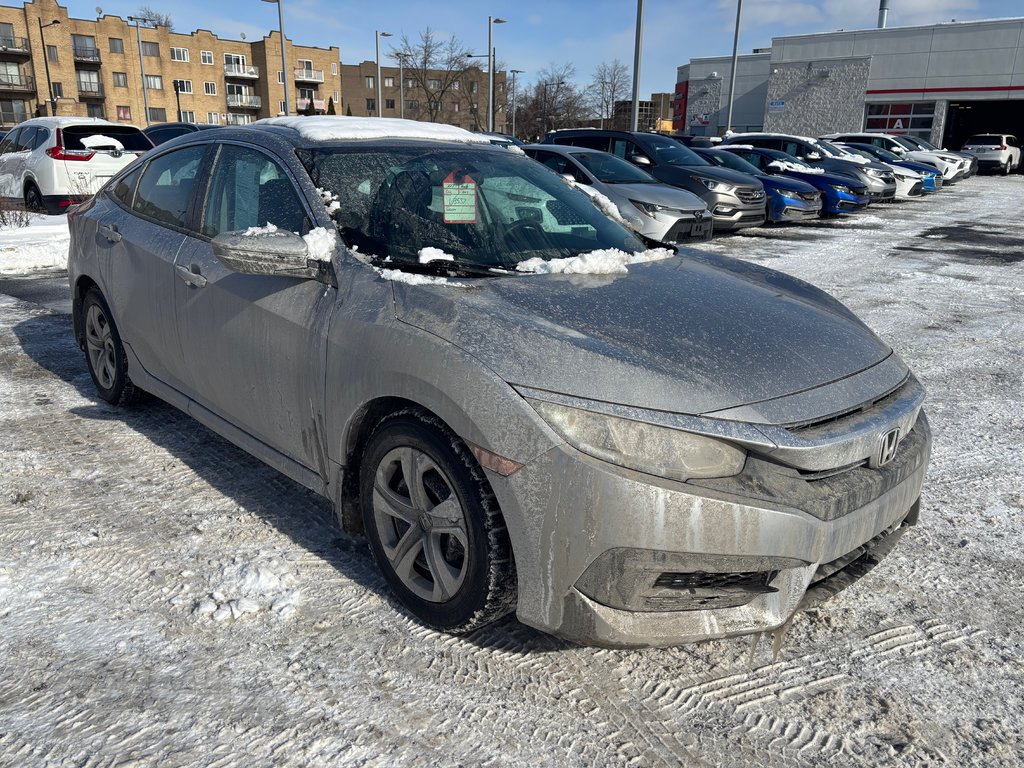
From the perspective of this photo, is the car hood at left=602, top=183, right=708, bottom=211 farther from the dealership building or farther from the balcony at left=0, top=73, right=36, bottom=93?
the balcony at left=0, top=73, right=36, bottom=93

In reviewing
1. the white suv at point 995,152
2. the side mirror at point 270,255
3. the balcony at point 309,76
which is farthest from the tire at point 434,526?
the balcony at point 309,76

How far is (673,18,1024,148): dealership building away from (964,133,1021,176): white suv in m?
8.72

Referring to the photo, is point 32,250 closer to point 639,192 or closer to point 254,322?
point 639,192

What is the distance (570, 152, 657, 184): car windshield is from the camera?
11820mm

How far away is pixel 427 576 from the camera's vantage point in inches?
107

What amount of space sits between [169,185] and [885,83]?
5091 centimetres

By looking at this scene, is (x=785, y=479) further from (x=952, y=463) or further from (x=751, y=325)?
(x=952, y=463)

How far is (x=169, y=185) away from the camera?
13.3ft

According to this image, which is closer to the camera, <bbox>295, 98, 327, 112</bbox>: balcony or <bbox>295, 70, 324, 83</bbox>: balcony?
<bbox>295, 98, 327, 112</bbox>: balcony

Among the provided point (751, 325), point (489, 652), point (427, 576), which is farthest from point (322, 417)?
point (751, 325)

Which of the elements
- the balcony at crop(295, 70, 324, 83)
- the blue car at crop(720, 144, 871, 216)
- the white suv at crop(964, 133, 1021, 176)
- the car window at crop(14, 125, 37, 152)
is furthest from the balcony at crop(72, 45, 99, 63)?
the blue car at crop(720, 144, 871, 216)

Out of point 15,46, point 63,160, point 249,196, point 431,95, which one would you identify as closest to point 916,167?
point 63,160

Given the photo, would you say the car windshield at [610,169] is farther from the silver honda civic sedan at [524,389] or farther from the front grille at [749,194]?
the silver honda civic sedan at [524,389]

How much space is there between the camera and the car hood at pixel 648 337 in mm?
2287
